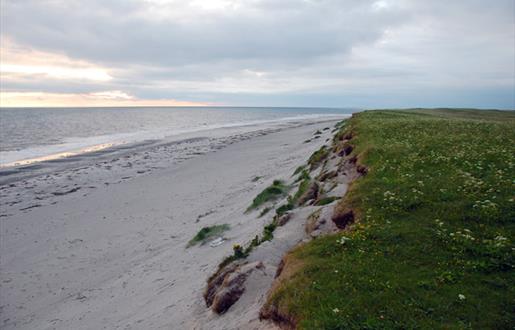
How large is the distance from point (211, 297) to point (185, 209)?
1404cm

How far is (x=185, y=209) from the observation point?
981 inches

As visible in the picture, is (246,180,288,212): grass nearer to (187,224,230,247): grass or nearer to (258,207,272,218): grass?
(258,207,272,218): grass

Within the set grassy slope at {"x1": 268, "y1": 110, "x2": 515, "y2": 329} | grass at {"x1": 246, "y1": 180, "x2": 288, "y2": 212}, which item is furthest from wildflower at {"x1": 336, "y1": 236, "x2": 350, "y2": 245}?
grass at {"x1": 246, "y1": 180, "x2": 288, "y2": 212}

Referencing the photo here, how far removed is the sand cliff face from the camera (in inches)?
369

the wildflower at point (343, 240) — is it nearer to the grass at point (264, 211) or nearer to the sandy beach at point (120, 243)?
the sandy beach at point (120, 243)

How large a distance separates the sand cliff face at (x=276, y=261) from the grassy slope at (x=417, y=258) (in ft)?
1.33

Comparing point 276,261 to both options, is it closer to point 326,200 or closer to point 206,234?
point 326,200

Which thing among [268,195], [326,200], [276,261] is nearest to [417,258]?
[276,261]

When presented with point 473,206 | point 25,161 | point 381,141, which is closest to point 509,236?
point 473,206

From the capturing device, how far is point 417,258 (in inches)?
363

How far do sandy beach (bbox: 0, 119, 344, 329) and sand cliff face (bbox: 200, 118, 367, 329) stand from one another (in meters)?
0.54

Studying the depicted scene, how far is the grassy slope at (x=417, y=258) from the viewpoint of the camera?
23.9 ft

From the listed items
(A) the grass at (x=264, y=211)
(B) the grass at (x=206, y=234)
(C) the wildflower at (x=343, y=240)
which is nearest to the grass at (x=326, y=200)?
(A) the grass at (x=264, y=211)

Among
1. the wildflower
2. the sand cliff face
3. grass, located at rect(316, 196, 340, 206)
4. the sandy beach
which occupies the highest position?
the wildflower
